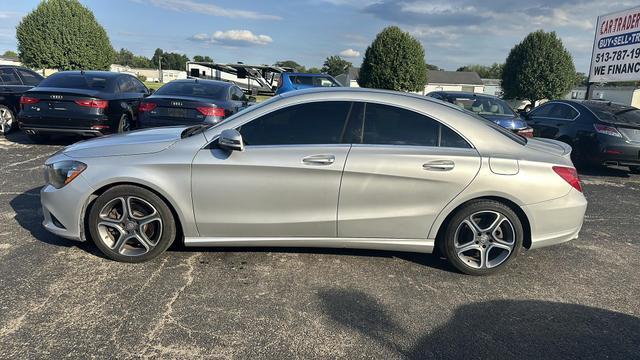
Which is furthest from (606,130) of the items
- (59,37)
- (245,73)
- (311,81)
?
(59,37)

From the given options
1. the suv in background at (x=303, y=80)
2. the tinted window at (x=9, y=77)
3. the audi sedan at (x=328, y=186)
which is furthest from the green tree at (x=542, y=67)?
the audi sedan at (x=328, y=186)

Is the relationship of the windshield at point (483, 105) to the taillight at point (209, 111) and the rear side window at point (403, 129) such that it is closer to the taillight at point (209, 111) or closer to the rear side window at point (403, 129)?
the taillight at point (209, 111)

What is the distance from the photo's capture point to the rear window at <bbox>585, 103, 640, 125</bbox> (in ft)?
27.6

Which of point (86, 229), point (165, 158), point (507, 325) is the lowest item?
point (507, 325)

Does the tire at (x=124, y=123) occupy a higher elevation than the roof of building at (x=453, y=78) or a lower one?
lower

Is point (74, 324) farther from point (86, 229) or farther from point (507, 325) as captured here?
point (507, 325)

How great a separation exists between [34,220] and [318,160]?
3414 mm

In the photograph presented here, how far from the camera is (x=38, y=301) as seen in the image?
3156 millimetres

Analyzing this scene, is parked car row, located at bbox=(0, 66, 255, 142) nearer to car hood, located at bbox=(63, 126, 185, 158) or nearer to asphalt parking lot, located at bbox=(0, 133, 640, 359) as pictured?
car hood, located at bbox=(63, 126, 185, 158)

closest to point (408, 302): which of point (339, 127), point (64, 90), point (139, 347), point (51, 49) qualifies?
point (339, 127)

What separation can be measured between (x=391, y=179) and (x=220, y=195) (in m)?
1.44

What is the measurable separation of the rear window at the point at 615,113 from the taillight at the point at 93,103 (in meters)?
9.77

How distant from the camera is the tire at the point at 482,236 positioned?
3752 mm

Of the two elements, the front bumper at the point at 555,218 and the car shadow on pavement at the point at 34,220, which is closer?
the front bumper at the point at 555,218
